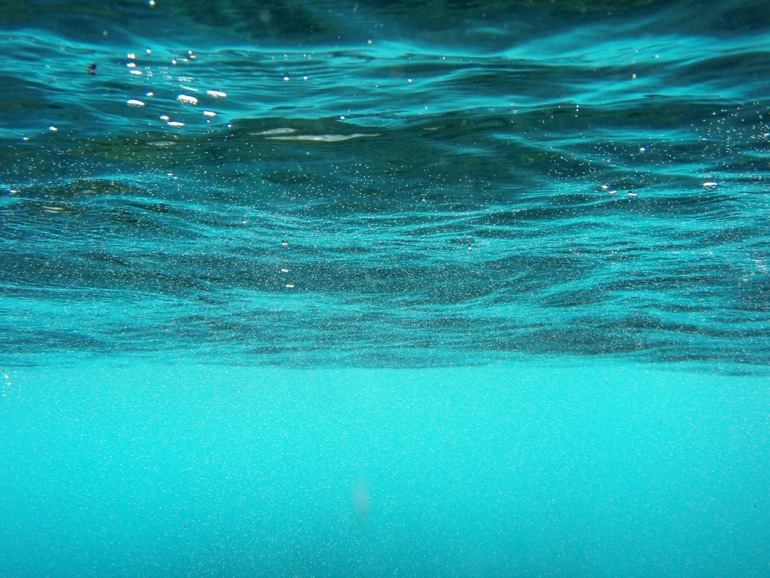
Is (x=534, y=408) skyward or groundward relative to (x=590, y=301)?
groundward

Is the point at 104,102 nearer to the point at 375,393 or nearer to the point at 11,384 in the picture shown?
the point at 11,384

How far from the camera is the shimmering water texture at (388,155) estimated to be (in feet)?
21.4

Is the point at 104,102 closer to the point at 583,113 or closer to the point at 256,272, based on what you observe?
the point at 583,113

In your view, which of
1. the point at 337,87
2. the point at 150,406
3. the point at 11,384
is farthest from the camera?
the point at 150,406

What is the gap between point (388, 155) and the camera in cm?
950

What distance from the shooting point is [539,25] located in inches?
252

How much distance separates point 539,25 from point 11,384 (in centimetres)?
5158

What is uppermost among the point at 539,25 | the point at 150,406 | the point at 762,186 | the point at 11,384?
the point at 539,25

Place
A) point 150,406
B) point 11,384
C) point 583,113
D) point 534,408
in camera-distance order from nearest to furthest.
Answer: point 583,113 → point 11,384 → point 150,406 → point 534,408

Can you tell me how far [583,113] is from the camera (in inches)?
319

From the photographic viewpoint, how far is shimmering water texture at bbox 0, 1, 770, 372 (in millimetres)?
6531

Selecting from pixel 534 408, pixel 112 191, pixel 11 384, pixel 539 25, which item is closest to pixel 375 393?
pixel 534 408

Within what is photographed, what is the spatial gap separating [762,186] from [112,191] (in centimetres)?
1283

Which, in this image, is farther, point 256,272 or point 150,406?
point 150,406
